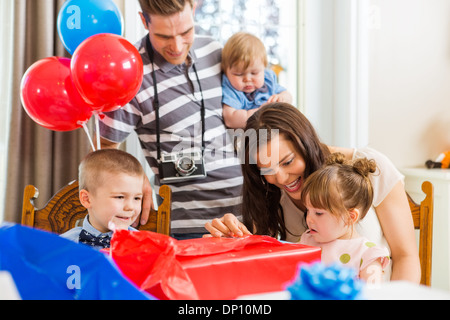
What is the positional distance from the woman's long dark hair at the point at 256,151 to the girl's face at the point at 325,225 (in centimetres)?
16

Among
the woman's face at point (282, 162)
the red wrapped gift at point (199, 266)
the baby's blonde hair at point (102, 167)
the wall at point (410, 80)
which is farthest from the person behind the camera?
the wall at point (410, 80)

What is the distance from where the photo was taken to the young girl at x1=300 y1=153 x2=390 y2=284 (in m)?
1.32

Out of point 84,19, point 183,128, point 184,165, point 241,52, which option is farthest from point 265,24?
point 84,19

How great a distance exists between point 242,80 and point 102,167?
776 mm

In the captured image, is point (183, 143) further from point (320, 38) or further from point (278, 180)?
point (320, 38)

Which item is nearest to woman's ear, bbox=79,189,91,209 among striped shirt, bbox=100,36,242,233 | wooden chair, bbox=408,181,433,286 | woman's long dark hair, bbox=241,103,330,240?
striped shirt, bbox=100,36,242,233

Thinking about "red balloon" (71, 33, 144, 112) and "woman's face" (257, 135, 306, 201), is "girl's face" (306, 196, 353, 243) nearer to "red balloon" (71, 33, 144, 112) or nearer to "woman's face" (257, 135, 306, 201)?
"woman's face" (257, 135, 306, 201)

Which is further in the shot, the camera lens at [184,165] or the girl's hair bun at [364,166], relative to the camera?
the camera lens at [184,165]

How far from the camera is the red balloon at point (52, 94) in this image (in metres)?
1.54

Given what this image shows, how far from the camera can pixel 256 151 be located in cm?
148

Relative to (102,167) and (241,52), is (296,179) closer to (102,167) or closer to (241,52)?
(102,167)

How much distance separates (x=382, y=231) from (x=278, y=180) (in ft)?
1.22

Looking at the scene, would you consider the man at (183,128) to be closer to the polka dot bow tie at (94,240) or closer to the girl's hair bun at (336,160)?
the polka dot bow tie at (94,240)

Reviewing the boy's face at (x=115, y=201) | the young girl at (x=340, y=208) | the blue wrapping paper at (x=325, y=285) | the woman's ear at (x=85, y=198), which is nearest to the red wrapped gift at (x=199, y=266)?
the blue wrapping paper at (x=325, y=285)
